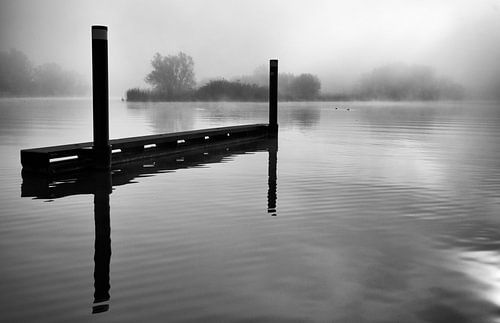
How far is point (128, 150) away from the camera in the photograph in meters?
13.5

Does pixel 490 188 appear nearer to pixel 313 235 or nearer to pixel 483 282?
pixel 313 235

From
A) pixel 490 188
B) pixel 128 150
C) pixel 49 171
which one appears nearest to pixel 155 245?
pixel 49 171

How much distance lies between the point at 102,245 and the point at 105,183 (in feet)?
14.8

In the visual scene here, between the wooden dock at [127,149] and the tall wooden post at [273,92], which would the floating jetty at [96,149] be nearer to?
the wooden dock at [127,149]

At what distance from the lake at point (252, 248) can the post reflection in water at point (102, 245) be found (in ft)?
0.08

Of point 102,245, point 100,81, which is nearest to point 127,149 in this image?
point 100,81

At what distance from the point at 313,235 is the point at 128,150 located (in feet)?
26.4

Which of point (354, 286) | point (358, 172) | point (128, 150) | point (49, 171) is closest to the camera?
point (354, 286)

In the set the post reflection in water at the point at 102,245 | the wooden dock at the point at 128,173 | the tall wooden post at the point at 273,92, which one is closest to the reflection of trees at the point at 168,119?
the tall wooden post at the point at 273,92

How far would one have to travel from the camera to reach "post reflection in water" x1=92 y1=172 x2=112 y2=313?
4.38 metres

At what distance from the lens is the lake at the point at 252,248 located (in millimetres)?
4180

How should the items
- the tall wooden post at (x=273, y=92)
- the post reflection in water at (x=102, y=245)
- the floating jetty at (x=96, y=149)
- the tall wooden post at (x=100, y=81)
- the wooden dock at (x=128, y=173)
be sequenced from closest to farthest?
the post reflection in water at (x=102, y=245)
the wooden dock at (x=128, y=173)
the floating jetty at (x=96, y=149)
the tall wooden post at (x=100, y=81)
the tall wooden post at (x=273, y=92)

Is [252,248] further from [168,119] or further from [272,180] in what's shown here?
[168,119]

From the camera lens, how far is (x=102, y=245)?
5934mm
